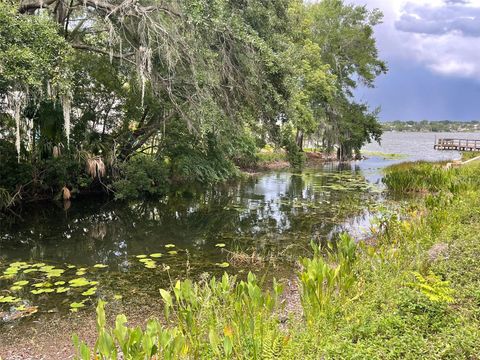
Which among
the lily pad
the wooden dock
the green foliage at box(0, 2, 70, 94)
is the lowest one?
the lily pad

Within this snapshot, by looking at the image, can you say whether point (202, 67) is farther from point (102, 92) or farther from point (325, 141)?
point (325, 141)

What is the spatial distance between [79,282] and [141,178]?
817 cm

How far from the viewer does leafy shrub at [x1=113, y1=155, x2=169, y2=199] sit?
46.6 ft

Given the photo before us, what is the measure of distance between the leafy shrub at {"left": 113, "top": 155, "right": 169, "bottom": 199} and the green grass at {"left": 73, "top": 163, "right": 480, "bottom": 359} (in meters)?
9.48

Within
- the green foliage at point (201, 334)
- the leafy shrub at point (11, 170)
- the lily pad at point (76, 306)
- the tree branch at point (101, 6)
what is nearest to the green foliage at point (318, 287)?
the green foliage at point (201, 334)

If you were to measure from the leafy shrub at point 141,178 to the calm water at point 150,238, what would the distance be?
47cm

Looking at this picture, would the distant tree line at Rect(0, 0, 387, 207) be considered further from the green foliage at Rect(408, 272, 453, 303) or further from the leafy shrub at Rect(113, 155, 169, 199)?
the green foliage at Rect(408, 272, 453, 303)

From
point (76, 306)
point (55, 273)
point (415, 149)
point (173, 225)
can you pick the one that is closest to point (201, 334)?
point (76, 306)

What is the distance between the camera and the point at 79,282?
6457 millimetres

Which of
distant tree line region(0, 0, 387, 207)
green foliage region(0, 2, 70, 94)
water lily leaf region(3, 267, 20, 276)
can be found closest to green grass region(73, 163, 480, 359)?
water lily leaf region(3, 267, 20, 276)

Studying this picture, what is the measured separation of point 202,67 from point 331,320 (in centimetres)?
751

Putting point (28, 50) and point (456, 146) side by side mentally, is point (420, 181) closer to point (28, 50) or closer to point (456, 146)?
point (28, 50)

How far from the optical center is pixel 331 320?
13.6ft

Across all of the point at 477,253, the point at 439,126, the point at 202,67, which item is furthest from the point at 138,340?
the point at 439,126
